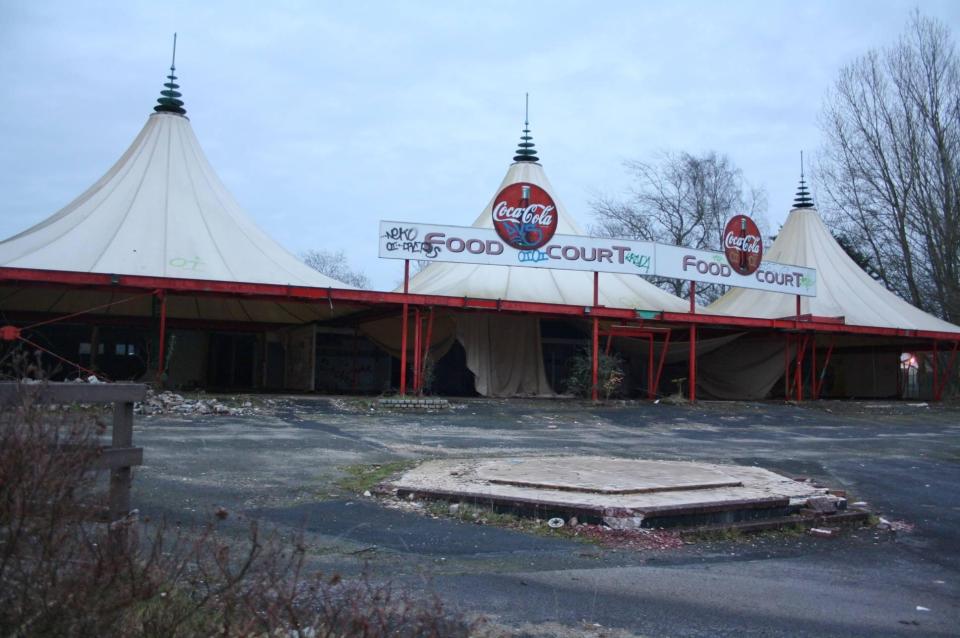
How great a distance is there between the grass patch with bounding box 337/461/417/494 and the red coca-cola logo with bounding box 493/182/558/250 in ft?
39.0

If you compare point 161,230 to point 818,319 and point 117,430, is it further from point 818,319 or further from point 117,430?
point 818,319

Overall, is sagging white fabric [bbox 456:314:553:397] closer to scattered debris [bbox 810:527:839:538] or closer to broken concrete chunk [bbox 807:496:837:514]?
broken concrete chunk [bbox 807:496:837:514]

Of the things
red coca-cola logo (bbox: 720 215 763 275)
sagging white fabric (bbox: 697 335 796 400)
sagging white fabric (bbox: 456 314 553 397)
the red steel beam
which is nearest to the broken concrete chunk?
the red steel beam

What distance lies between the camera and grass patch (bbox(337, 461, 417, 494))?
25.8 feet

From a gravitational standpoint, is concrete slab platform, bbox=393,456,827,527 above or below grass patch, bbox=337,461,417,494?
above

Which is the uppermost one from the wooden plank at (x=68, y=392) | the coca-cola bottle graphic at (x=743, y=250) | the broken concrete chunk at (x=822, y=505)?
the coca-cola bottle graphic at (x=743, y=250)

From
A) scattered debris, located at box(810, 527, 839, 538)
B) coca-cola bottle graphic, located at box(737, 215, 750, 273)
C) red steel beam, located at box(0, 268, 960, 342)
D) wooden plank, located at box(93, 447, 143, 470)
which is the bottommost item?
scattered debris, located at box(810, 527, 839, 538)

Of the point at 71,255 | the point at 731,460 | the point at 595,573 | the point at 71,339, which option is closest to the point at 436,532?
the point at 595,573

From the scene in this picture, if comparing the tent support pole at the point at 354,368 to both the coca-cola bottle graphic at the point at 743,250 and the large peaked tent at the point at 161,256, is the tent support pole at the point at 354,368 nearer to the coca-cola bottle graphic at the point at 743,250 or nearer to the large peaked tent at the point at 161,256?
the large peaked tent at the point at 161,256

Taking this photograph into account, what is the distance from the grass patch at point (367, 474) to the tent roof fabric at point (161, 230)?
10.5 meters

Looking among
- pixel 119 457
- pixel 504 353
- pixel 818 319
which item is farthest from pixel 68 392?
pixel 818 319

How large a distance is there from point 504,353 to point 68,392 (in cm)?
1886

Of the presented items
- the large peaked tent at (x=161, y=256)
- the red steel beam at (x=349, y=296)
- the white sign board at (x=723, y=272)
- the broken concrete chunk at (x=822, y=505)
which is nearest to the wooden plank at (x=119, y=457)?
the broken concrete chunk at (x=822, y=505)

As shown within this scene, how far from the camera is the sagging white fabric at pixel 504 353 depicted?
2220 centimetres
